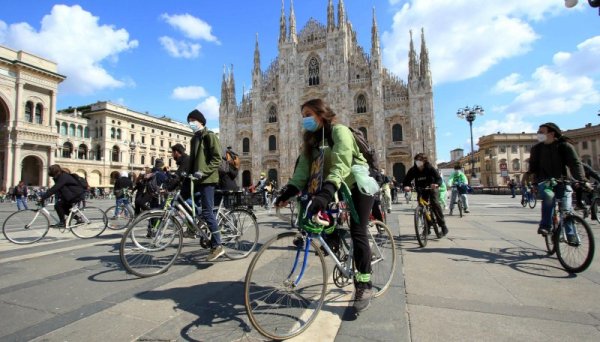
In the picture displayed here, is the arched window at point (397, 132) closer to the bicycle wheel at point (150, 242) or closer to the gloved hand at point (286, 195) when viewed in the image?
the bicycle wheel at point (150, 242)

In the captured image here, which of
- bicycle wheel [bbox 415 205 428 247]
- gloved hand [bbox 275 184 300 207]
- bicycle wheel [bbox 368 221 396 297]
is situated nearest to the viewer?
gloved hand [bbox 275 184 300 207]

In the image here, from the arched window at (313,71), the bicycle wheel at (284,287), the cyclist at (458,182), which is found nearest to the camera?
the bicycle wheel at (284,287)

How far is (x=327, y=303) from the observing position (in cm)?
249

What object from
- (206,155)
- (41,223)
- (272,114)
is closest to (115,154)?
(272,114)

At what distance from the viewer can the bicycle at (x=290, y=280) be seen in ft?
6.35

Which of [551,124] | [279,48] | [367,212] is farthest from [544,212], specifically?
[279,48]

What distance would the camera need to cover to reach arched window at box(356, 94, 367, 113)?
35622 mm

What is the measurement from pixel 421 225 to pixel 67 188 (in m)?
6.31

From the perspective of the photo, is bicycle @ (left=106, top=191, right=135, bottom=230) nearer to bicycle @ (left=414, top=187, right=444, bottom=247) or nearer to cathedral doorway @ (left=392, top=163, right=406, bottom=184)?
bicycle @ (left=414, top=187, right=444, bottom=247)

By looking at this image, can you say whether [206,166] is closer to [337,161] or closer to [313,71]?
[337,161]

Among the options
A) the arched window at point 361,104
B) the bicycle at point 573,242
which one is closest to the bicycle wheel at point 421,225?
the bicycle at point 573,242

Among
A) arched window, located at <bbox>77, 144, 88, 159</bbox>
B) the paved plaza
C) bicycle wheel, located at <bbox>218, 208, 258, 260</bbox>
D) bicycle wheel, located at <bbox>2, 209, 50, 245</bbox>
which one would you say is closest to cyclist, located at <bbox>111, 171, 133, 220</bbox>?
bicycle wheel, located at <bbox>2, 209, 50, 245</bbox>

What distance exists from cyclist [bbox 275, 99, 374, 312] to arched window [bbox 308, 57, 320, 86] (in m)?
37.0

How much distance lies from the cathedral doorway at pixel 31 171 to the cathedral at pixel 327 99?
2005cm
